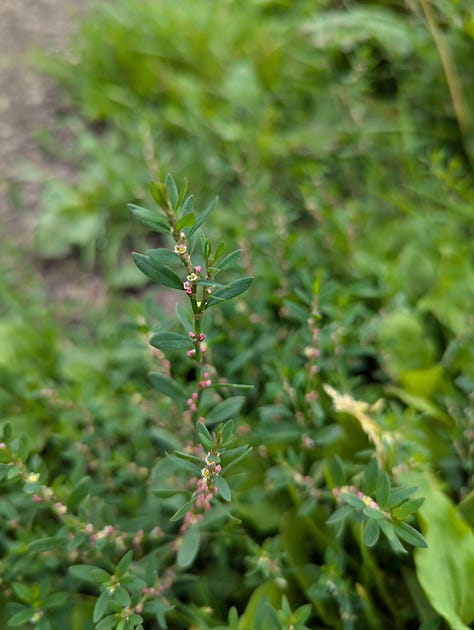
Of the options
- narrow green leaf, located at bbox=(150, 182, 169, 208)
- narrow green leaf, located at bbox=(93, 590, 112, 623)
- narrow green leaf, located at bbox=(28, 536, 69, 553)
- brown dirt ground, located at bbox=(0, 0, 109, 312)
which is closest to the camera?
narrow green leaf, located at bbox=(150, 182, 169, 208)

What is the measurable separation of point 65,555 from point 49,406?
523 millimetres

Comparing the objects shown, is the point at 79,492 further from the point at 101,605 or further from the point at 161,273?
the point at 161,273

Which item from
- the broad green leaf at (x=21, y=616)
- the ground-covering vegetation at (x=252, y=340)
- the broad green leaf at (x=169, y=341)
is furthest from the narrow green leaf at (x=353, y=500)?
the broad green leaf at (x=21, y=616)

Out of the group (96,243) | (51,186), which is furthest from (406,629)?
(51,186)

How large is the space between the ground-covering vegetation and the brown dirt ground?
0.26ft

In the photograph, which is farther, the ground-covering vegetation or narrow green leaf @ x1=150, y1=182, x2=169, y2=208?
the ground-covering vegetation

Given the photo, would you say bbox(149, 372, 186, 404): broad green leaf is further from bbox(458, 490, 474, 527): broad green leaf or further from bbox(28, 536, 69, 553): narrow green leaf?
bbox(458, 490, 474, 527): broad green leaf

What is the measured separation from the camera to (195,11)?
9.43 feet

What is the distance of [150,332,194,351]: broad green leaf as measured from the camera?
95 cm

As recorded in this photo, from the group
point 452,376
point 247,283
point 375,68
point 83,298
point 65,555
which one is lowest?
→ point 83,298

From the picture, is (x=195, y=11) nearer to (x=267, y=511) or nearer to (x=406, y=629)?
(x=267, y=511)

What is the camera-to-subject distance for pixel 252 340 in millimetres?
1671

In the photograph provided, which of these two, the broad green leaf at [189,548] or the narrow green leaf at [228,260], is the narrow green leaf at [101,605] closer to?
the broad green leaf at [189,548]

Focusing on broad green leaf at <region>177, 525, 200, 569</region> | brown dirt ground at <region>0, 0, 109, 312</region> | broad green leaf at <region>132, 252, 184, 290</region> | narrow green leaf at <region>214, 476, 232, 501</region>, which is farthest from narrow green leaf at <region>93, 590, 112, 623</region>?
brown dirt ground at <region>0, 0, 109, 312</region>
